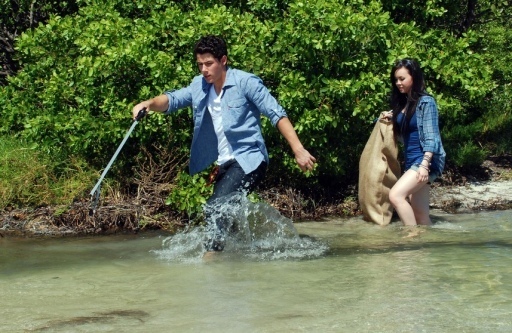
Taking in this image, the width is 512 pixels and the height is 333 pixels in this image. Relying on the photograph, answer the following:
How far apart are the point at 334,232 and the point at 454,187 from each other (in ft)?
7.61

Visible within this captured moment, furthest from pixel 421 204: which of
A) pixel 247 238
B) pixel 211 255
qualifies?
pixel 211 255

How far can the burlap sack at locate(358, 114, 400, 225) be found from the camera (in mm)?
8359

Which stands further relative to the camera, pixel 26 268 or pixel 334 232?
pixel 334 232

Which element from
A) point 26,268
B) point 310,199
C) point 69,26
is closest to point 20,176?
point 69,26

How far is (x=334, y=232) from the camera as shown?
26.9ft

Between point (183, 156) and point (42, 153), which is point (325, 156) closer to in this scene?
point (183, 156)

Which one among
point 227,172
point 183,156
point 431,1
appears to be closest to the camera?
point 227,172

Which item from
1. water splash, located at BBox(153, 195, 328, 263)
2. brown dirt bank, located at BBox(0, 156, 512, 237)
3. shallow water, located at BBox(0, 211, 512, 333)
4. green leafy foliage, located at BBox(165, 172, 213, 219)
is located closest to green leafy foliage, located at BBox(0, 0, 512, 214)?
green leafy foliage, located at BBox(165, 172, 213, 219)

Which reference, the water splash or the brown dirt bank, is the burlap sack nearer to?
the brown dirt bank

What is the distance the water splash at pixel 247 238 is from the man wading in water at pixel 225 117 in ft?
0.27

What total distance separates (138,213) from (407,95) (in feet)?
9.00

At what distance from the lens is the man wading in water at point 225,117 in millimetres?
6598

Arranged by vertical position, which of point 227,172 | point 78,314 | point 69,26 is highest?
point 69,26

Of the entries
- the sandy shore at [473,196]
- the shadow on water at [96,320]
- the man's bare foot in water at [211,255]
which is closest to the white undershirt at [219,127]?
the man's bare foot in water at [211,255]
